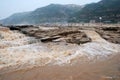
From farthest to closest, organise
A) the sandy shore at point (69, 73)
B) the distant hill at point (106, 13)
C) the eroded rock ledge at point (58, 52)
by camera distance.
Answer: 1. the distant hill at point (106, 13)
2. the eroded rock ledge at point (58, 52)
3. the sandy shore at point (69, 73)

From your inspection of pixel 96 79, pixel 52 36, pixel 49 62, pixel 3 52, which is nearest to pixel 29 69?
pixel 49 62

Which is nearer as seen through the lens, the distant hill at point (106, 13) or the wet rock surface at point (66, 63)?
the wet rock surface at point (66, 63)

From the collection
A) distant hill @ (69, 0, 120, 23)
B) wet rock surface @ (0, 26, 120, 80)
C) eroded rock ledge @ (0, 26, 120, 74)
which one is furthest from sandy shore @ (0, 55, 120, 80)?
distant hill @ (69, 0, 120, 23)

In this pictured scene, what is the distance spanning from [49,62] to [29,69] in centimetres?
153

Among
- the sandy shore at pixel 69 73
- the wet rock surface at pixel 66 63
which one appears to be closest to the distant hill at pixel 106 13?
the wet rock surface at pixel 66 63

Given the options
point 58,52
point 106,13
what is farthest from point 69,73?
point 106,13

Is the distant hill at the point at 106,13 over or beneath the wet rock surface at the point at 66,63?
over

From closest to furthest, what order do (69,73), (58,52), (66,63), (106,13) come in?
(69,73)
(66,63)
(58,52)
(106,13)

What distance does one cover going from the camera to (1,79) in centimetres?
729

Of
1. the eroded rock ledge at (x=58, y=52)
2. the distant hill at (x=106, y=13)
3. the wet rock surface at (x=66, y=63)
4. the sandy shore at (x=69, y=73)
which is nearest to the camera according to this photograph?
the sandy shore at (x=69, y=73)

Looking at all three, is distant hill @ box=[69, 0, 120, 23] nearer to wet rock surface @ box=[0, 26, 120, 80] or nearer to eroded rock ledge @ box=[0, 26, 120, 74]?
eroded rock ledge @ box=[0, 26, 120, 74]

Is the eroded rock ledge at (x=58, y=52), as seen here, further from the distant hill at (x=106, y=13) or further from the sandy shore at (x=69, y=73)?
the distant hill at (x=106, y=13)

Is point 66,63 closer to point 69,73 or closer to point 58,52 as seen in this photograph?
point 69,73

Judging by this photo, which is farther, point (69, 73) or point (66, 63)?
point (66, 63)
